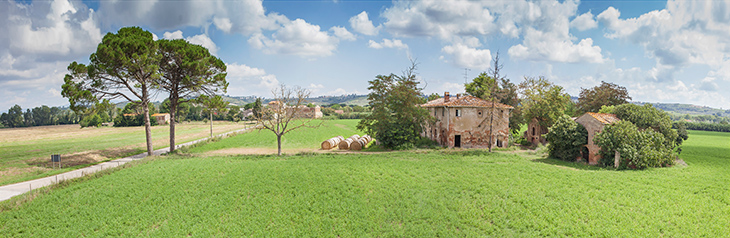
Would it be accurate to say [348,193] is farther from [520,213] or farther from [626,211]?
[626,211]

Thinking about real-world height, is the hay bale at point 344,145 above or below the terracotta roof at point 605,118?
below

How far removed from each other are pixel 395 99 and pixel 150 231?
28.0 meters

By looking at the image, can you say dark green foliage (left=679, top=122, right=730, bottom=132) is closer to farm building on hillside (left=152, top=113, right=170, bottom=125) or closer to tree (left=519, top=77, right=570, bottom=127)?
tree (left=519, top=77, right=570, bottom=127)

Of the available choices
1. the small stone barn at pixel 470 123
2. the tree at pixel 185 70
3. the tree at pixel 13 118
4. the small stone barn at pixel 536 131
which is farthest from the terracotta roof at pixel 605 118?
the tree at pixel 13 118

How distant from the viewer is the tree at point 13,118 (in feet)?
338

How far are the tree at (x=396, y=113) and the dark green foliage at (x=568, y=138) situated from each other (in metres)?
13.5

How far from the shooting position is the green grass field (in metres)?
13.6

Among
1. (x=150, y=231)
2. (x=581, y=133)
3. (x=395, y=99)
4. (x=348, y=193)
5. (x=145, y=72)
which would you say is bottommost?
(x=150, y=231)

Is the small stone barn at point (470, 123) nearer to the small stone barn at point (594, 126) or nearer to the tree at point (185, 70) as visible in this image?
the small stone barn at point (594, 126)

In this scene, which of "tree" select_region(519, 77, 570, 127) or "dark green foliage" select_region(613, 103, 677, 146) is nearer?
"dark green foliage" select_region(613, 103, 677, 146)

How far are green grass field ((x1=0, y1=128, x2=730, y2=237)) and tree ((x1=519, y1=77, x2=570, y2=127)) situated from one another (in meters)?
21.4

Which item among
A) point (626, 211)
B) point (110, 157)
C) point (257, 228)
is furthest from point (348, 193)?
point (110, 157)

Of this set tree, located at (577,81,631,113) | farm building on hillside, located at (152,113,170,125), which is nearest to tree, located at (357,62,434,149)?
tree, located at (577,81,631,113)

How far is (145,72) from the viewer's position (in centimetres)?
3025
